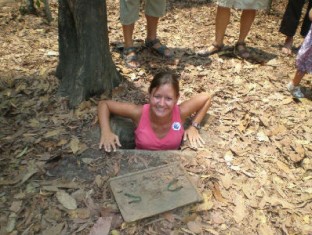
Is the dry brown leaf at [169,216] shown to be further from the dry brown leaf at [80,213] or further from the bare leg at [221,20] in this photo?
the bare leg at [221,20]

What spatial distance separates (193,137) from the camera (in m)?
3.39

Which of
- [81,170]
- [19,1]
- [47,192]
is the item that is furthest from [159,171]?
[19,1]

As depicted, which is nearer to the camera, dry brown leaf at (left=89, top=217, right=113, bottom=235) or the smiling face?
dry brown leaf at (left=89, top=217, right=113, bottom=235)

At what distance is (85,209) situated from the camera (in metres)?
2.64

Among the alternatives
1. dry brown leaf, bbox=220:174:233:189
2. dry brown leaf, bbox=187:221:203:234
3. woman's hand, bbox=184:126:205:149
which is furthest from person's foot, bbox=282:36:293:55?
dry brown leaf, bbox=187:221:203:234

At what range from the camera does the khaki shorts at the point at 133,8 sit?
420 cm

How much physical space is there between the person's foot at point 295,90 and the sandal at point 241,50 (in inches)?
33.4

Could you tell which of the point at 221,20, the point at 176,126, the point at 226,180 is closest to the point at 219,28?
the point at 221,20

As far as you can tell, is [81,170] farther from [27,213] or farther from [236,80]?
[236,80]

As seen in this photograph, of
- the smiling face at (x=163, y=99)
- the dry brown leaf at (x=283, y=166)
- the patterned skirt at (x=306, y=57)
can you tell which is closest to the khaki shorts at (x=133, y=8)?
the smiling face at (x=163, y=99)

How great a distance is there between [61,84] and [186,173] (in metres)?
1.75

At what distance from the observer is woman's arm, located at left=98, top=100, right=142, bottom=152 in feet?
10.3

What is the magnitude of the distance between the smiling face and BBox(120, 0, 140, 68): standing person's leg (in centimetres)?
133

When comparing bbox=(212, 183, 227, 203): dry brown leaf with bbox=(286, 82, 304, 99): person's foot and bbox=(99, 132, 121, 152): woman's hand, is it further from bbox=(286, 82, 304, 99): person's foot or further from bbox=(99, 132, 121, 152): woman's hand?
bbox=(286, 82, 304, 99): person's foot
